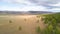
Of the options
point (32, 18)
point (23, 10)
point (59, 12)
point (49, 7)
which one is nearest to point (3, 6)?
point (23, 10)

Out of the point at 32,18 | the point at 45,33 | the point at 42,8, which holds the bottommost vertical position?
the point at 45,33

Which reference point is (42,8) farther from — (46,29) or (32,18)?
(46,29)

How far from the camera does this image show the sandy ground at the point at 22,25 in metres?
1.41

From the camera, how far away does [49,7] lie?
154 cm

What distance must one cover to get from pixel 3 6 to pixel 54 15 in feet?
2.01

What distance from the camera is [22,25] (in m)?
1.46

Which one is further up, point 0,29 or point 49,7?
point 49,7

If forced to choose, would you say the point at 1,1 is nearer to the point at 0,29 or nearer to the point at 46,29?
the point at 0,29

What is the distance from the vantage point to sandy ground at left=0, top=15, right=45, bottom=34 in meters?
1.41

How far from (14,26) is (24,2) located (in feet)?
1.05

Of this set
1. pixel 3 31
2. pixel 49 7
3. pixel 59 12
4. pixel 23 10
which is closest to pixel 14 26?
pixel 3 31

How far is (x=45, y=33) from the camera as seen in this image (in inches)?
54.7

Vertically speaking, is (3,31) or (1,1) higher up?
(1,1)

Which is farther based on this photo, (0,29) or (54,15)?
(54,15)
